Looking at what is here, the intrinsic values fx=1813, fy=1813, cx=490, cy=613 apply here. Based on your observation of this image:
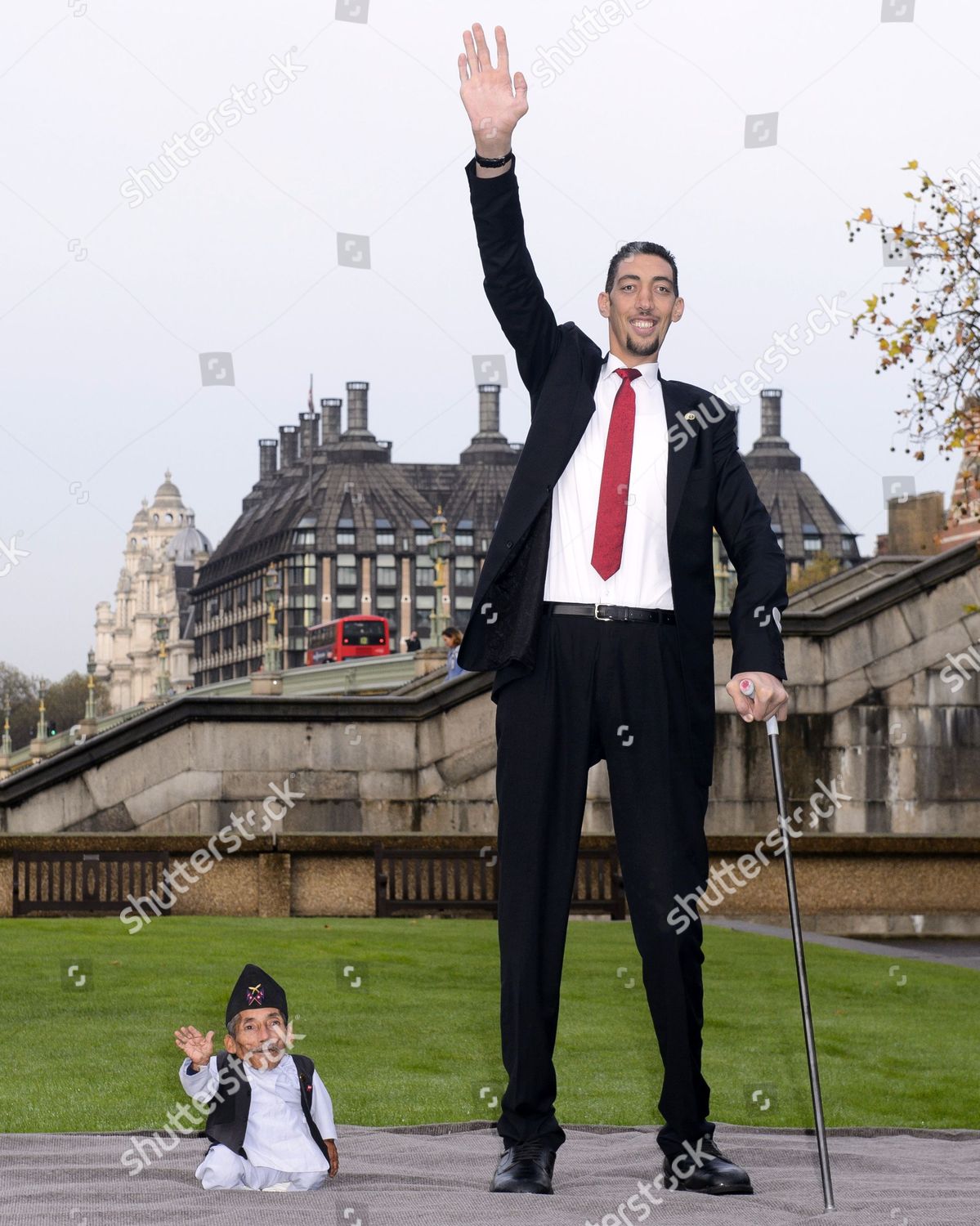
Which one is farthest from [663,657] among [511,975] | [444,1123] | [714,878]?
[714,878]

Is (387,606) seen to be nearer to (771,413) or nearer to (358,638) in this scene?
(771,413)

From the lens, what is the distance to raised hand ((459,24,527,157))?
497 centimetres

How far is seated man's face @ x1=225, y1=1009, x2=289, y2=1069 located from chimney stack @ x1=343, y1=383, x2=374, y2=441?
170 metres

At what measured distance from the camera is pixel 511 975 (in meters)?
5.04

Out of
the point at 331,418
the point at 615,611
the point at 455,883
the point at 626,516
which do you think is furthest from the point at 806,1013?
the point at 331,418

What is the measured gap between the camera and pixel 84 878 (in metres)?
15.3

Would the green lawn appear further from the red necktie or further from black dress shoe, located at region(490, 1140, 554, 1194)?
the red necktie

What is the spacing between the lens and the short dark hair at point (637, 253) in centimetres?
533

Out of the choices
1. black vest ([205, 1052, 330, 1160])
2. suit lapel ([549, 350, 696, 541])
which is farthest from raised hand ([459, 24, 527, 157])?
black vest ([205, 1052, 330, 1160])

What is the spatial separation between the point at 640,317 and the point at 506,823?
1532 millimetres

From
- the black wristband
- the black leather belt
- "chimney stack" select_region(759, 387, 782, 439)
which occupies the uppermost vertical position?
"chimney stack" select_region(759, 387, 782, 439)

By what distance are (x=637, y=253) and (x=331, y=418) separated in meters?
176

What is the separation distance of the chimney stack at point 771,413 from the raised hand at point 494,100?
568 ft

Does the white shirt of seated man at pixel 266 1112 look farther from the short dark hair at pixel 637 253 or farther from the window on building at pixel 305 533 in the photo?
the window on building at pixel 305 533
